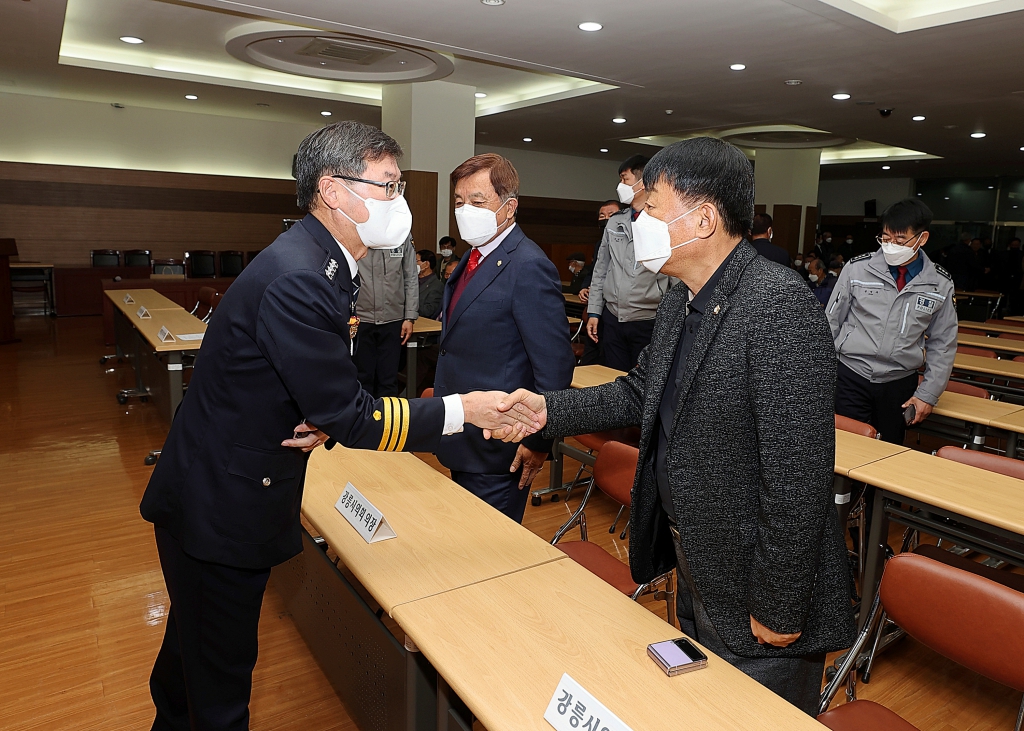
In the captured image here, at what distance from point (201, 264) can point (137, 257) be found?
1230 mm

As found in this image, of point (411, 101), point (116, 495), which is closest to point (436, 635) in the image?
point (116, 495)

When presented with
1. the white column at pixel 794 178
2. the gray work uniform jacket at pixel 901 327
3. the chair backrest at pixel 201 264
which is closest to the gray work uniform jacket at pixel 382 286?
the gray work uniform jacket at pixel 901 327

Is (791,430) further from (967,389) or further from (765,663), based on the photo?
(967,389)

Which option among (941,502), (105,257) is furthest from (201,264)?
(941,502)

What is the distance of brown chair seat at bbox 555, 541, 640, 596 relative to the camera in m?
2.30

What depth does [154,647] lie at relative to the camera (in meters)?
2.70

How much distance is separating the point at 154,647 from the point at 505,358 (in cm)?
181

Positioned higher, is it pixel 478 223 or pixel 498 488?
pixel 478 223

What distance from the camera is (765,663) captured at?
4.83ft

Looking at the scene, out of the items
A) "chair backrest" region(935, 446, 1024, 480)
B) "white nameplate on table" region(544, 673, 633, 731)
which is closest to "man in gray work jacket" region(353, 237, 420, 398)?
"chair backrest" region(935, 446, 1024, 480)

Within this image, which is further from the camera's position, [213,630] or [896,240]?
[896,240]

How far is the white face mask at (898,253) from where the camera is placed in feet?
11.2

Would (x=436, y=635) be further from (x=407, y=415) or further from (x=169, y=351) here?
(x=169, y=351)

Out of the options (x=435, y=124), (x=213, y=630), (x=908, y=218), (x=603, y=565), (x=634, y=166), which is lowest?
(x=603, y=565)
